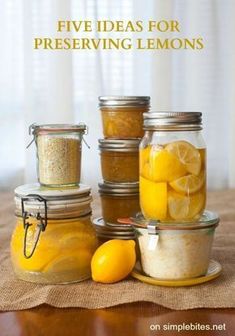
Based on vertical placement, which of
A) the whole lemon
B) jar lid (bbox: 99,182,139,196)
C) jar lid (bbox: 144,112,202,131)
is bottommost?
the whole lemon

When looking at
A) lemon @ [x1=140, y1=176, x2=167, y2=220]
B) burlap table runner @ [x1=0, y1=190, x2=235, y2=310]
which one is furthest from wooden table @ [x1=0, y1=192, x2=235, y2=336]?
lemon @ [x1=140, y1=176, x2=167, y2=220]

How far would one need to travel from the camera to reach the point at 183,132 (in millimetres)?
761

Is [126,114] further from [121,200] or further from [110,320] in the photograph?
[110,320]

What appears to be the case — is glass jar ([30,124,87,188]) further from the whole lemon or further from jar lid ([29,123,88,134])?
the whole lemon

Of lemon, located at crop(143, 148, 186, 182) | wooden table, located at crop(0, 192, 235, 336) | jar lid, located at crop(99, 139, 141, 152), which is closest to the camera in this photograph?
wooden table, located at crop(0, 192, 235, 336)

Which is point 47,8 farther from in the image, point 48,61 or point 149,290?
point 149,290

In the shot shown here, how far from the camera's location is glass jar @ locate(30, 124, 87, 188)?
2.68ft

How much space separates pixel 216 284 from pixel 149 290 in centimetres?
9

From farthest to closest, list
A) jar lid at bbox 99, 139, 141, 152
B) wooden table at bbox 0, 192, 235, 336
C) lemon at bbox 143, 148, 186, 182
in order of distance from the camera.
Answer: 1. jar lid at bbox 99, 139, 141, 152
2. lemon at bbox 143, 148, 186, 182
3. wooden table at bbox 0, 192, 235, 336

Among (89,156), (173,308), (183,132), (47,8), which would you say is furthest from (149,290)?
(47,8)

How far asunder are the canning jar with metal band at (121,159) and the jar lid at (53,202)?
0.35 feet

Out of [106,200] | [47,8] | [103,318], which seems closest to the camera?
[103,318]

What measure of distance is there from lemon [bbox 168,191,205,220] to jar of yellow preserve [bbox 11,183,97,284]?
125 mm

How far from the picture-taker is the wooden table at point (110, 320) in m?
0.60
